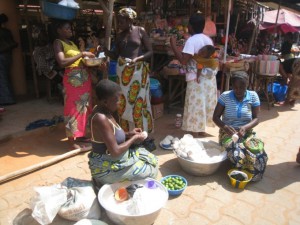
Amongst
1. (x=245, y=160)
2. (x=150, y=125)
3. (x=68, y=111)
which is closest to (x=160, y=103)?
(x=150, y=125)

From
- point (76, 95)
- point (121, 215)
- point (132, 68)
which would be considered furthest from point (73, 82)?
point (121, 215)

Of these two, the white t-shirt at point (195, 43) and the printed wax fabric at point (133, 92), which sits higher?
the white t-shirt at point (195, 43)

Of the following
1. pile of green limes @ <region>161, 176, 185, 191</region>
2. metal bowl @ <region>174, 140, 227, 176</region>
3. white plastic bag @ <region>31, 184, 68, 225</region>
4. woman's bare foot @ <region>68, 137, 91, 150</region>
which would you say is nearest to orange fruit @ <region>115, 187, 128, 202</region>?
white plastic bag @ <region>31, 184, 68, 225</region>

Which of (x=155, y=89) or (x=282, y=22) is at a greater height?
Answer: (x=282, y=22)

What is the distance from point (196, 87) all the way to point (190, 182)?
1.45m

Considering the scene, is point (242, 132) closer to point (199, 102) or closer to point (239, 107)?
point (239, 107)

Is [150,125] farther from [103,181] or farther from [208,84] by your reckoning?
[103,181]

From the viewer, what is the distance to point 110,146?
2.27 m

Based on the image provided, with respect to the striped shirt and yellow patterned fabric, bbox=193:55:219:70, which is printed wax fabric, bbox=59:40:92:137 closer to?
yellow patterned fabric, bbox=193:55:219:70

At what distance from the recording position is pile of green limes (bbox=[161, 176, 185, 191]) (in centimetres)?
282

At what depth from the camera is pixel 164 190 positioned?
2465 mm

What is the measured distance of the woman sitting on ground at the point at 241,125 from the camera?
301cm

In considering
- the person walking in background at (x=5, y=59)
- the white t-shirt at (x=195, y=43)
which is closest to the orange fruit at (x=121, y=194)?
the white t-shirt at (x=195, y=43)

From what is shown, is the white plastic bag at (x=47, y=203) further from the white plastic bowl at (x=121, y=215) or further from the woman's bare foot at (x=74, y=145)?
the woman's bare foot at (x=74, y=145)
